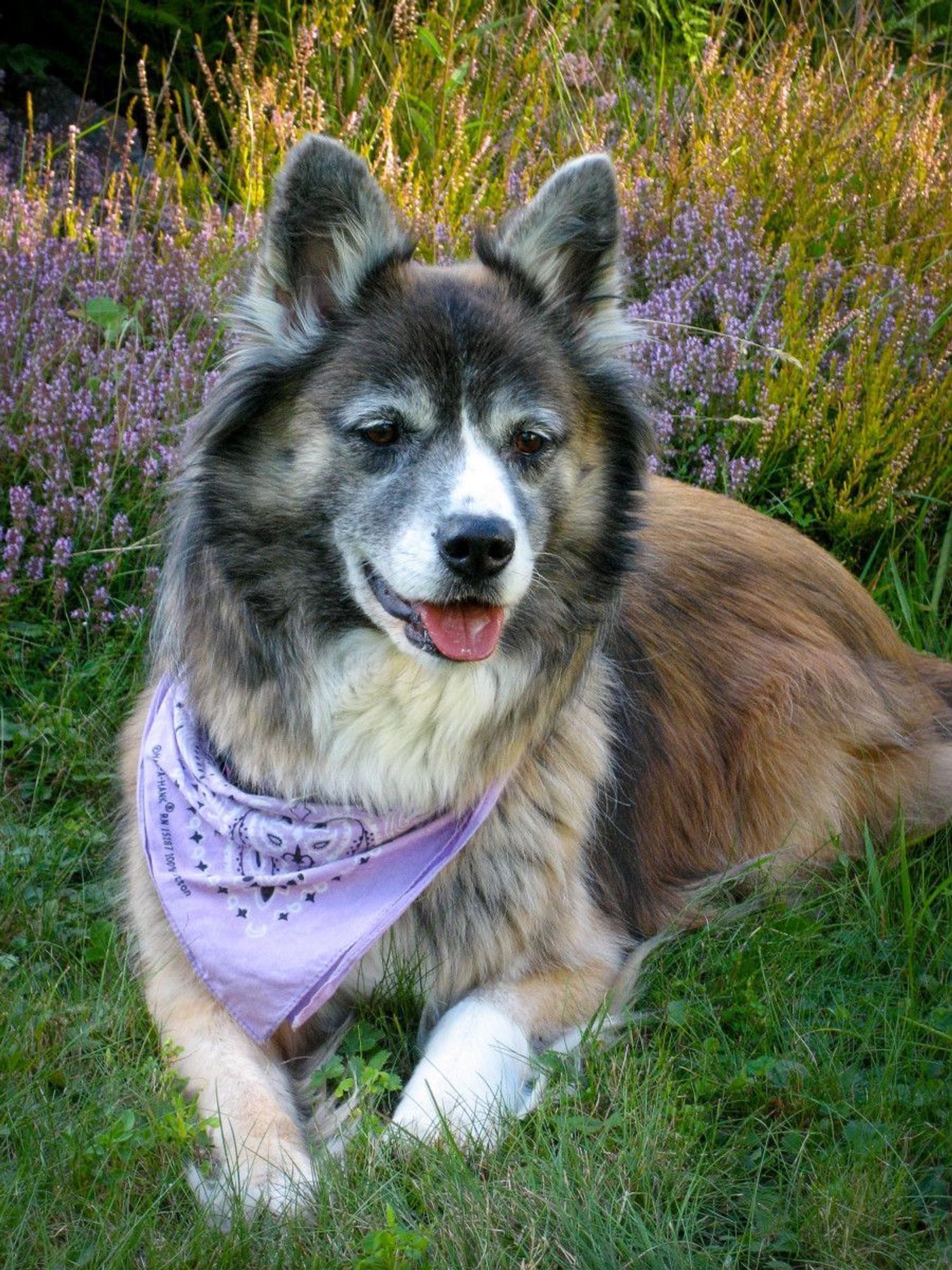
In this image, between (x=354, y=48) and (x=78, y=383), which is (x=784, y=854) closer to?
(x=78, y=383)

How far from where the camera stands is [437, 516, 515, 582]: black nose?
260cm

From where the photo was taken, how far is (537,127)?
5914 millimetres

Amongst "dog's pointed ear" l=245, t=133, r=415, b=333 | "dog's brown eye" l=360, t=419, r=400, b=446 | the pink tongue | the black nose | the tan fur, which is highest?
"dog's pointed ear" l=245, t=133, r=415, b=333

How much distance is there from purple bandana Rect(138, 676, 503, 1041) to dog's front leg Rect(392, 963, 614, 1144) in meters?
0.28

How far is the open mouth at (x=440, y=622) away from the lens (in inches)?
109

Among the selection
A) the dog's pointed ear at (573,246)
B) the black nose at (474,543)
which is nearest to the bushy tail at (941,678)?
the dog's pointed ear at (573,246)

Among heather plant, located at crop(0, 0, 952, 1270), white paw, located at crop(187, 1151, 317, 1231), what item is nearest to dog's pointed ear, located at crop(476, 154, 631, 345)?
heather plant, located at crop(0, 0, 952, 1270)

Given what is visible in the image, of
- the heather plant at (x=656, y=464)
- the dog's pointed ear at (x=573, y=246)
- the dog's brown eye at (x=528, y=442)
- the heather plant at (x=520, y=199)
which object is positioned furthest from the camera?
the heather plant at (x=520, y=199)

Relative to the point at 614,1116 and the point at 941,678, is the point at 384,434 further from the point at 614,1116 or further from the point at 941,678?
the point at 941,678

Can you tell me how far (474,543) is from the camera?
2.60 m

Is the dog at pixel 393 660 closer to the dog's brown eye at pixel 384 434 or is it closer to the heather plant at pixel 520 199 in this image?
the dog's brown eye at pixel 384 434

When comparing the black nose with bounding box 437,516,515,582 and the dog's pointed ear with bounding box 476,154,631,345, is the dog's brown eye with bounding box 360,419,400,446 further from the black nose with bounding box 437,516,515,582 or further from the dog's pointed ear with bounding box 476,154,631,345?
the dog's pointed ear with bounding box 476,154,631,345

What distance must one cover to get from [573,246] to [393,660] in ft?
3.53

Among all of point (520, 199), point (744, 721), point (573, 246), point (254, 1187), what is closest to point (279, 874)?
point (254, 1187)
